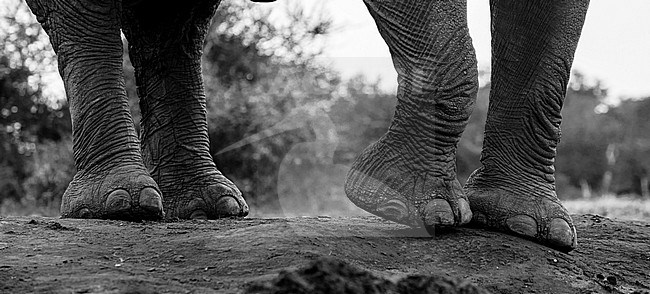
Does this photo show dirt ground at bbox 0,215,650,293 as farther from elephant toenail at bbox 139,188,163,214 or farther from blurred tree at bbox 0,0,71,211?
blurred tree at bbox 0,0,71,211

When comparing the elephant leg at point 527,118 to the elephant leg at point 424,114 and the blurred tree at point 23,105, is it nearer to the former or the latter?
the elephant leg at point 424,114

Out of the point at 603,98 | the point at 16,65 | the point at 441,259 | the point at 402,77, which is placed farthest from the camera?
the point at 603,98

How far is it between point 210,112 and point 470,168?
60.0 ft

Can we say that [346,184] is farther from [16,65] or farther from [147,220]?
[16,65]

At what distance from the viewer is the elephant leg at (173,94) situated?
5195mm

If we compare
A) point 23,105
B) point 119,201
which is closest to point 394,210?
point 119,201

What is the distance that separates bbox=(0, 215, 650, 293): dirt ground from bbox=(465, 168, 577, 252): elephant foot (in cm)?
9

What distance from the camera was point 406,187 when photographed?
3795mm

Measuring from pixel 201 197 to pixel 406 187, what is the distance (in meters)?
1.55

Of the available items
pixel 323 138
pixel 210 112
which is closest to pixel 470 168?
pixel 323 138

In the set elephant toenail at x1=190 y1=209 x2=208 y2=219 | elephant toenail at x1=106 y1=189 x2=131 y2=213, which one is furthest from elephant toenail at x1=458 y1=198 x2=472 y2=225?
elephant toenail at x1=190 y1=209 x2=208 y2=219

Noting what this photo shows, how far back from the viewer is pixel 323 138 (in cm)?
1596

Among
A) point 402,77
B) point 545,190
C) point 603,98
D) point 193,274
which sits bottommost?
point 193,274

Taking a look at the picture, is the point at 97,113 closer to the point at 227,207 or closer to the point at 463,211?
the point at 227,207
